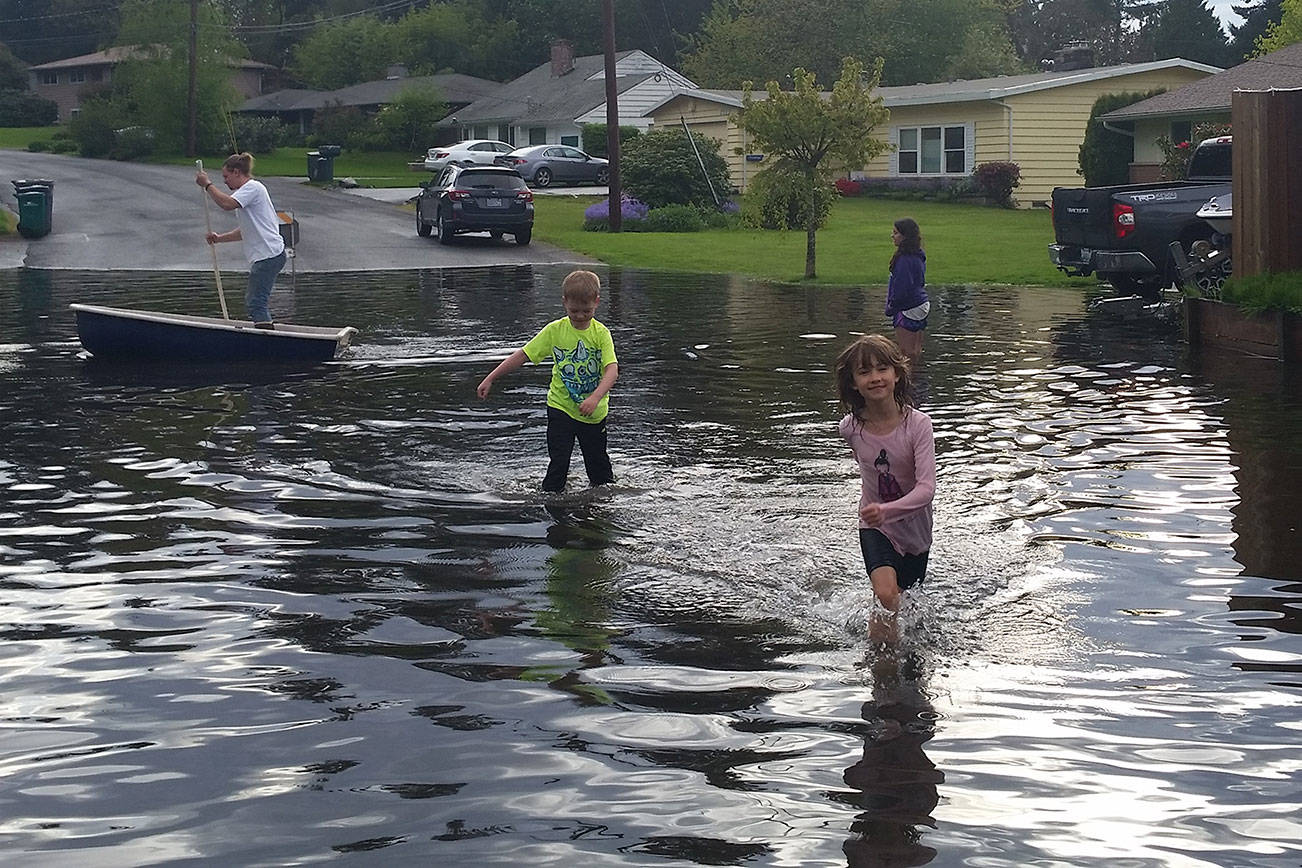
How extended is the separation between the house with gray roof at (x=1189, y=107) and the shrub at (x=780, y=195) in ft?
48.4

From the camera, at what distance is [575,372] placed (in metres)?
9.85

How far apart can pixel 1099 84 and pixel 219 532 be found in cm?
4646

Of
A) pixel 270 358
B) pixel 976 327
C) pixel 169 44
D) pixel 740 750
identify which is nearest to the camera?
pixel 740 750

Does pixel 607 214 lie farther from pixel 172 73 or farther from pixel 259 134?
pixel 259 134

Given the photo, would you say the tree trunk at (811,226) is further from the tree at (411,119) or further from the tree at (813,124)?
the tree at (411,119)

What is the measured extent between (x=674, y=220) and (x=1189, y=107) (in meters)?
12.9

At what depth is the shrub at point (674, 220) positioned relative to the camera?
41.0 metres

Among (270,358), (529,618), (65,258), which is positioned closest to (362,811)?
(529,618)

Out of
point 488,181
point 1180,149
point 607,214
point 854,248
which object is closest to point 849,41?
point 607,214

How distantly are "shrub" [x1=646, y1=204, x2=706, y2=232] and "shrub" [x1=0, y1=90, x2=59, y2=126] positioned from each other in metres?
68.0

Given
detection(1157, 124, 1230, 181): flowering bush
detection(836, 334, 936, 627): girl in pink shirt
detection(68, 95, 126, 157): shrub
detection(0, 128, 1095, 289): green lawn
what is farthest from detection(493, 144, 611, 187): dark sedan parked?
detection(836, 334, 936, 627): girl in pink shirt

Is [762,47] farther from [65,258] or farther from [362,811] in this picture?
[362,811]

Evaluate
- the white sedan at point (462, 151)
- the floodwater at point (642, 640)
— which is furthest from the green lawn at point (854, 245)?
the floodwater at point (642, 640)

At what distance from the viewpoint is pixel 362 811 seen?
202 inches
